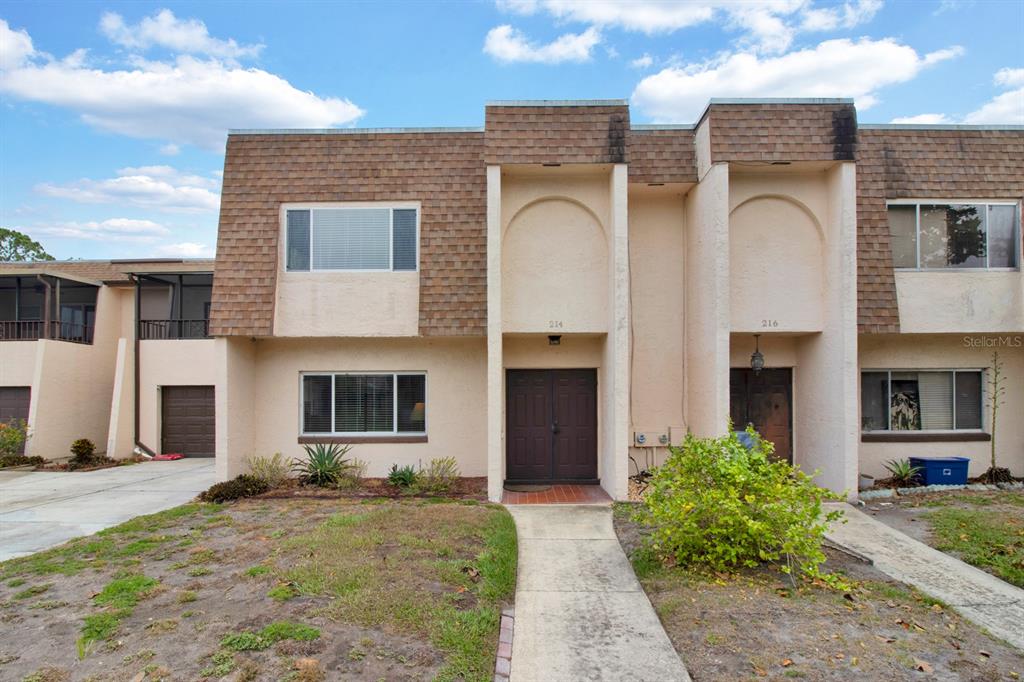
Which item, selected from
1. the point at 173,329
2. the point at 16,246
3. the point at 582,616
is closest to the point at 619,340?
the point at 582,616

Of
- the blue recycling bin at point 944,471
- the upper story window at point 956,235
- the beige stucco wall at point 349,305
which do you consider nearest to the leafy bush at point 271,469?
the beige stucco wall at point 349,305

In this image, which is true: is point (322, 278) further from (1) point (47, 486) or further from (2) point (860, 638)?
(2) point (860, 638)

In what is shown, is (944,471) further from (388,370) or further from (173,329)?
(173,329)

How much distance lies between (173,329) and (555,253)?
Answer: 12755 millimetres

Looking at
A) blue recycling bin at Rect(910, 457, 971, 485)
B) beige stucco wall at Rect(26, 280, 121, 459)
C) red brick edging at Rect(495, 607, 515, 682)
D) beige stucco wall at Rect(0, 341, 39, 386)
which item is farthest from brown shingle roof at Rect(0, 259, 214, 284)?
blue recycling bin at Rect(910, 457, 971, 485)

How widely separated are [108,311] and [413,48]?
38.6 ft

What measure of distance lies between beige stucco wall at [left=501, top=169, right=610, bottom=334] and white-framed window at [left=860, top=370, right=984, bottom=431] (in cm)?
584

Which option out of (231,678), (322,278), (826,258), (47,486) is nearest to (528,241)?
(322,278)

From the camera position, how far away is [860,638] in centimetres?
460

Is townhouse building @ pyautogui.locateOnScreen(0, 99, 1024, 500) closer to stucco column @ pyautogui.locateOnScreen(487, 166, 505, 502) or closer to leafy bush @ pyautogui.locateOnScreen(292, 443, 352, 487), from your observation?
stucco column @ pyautogui.locateOnScreen(487, 166, 505, 502)

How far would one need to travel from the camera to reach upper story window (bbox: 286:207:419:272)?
419 inches

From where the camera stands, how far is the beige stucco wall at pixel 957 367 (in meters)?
10.9

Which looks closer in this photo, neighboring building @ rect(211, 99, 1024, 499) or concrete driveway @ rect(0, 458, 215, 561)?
concrete driveway @ rect(0, 458, 215, 561)

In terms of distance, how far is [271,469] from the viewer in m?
10.7
